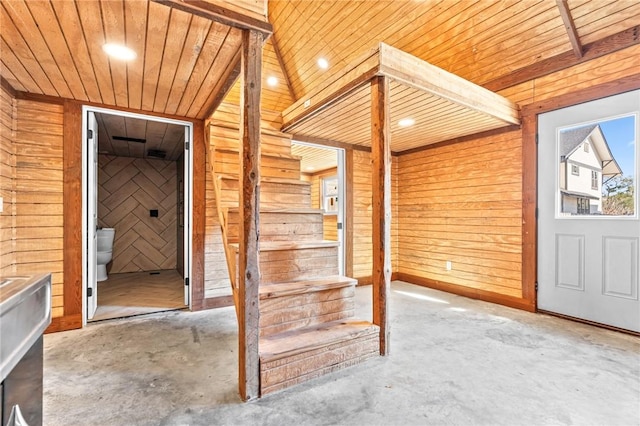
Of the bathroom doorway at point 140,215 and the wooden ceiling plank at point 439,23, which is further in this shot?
the bathroom doorway at point 140,215

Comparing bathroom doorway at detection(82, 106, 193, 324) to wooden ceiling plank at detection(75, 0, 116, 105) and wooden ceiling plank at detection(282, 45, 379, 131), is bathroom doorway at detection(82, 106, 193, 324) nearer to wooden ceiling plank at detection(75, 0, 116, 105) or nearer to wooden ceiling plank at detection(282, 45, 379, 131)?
wooden ceiling plank at detection(75, 0, 116, 105)

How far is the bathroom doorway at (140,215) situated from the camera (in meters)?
3.35

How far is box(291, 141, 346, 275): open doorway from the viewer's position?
4.41m

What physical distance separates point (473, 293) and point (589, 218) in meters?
1.47

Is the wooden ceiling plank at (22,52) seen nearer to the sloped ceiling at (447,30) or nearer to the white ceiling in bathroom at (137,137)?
the white ceiling in bathroom at (137,137)

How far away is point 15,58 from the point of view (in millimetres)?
2016

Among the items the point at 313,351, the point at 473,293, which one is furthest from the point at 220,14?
the point at 473,293

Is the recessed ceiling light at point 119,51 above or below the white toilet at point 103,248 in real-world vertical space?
above

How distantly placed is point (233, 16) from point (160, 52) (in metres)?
0.66

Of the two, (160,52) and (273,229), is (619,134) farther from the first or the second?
(160,52)

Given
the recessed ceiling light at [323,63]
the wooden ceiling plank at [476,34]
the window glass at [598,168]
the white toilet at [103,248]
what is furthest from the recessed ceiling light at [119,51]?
the window glass at [598,168]

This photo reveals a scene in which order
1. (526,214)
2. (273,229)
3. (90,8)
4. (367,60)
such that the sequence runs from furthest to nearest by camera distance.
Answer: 1. (526,214)
2. (273,229)
3. (367,60)
4. (90,8)

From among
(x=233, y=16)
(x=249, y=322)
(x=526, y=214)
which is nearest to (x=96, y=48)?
(x=233, y=16)

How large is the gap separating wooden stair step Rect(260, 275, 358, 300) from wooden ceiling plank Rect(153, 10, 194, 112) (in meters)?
Result: 1.61
